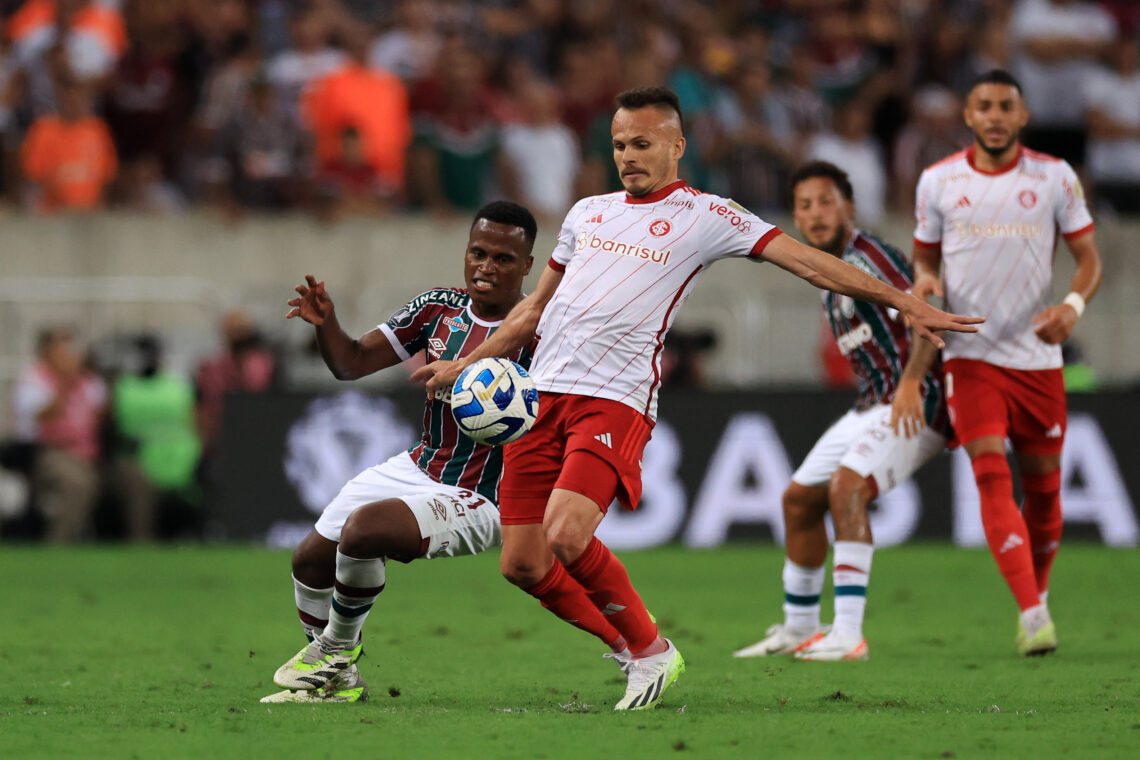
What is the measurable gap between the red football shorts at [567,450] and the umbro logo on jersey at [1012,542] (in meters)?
2.45

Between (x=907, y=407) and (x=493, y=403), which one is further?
(x=907, y=407)

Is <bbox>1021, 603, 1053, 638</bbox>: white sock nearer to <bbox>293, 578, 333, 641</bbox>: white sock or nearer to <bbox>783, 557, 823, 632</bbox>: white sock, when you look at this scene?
<bbox>783, 557, 823, 632</bbox>: white sock

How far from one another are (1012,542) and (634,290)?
277 centimetres

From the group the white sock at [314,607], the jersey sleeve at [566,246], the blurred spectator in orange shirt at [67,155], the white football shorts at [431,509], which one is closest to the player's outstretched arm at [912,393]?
the jersey sleeve at [566,246]

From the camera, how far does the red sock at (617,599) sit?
6312 millimetres

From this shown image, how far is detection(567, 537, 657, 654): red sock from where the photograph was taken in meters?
6.31

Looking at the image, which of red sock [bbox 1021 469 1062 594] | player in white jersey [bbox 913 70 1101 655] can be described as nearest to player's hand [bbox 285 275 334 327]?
player in white jersey [bbox 913 70 1101 655]

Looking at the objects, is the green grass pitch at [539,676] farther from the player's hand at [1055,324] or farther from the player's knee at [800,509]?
the player's hand at [1055,324]

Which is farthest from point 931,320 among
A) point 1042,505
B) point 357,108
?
point 357,108

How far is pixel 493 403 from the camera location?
6.07m

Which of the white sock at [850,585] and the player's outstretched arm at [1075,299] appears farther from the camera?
the white sock at [850,585]

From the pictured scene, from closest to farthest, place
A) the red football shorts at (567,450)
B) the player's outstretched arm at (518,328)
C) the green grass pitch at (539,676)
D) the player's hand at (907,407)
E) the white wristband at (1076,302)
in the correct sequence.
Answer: the green grass pitch at (539,676) → the red football shorts at (567,450) → the player's outstretched arm at (518,328) → the white wristband at (1076,302) → the player's hand at (907,407)

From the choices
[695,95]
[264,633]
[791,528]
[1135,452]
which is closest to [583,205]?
[791,528]

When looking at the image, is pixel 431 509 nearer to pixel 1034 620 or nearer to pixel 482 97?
pixel 1034 620
